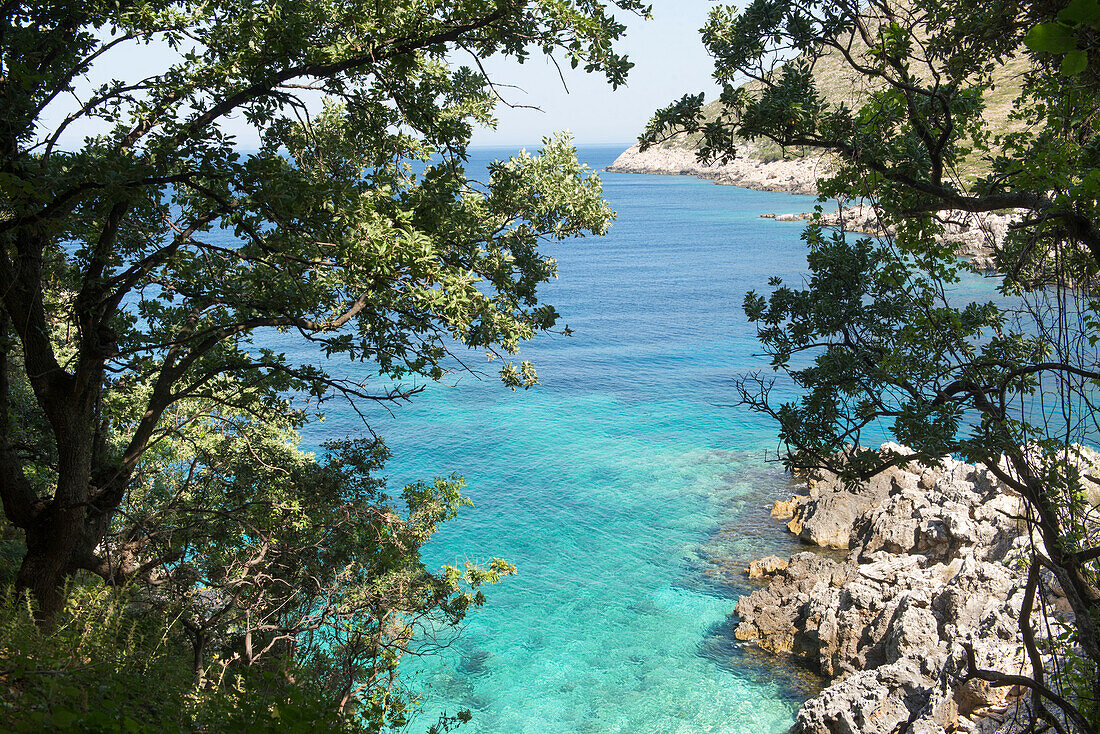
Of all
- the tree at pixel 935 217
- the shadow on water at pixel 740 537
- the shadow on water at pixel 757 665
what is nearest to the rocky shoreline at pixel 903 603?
the shadow on water at pixel 757 665

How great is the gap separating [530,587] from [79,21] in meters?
19.9

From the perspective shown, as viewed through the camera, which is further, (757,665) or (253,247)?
(757,665)

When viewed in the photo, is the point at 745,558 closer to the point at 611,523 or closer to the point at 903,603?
the point at 611,523

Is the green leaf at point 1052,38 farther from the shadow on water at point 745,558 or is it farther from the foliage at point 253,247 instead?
the shadow on water at point 745,558

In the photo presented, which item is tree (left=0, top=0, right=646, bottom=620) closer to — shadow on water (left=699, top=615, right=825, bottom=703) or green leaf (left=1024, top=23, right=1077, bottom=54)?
green leaf (left=1024, top=23, right=1077, bottom=54)

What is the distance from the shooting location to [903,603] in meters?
16.2

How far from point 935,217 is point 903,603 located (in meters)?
11.4

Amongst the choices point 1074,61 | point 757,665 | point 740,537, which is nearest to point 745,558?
point 740,537

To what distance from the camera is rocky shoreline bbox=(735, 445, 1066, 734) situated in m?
12.2

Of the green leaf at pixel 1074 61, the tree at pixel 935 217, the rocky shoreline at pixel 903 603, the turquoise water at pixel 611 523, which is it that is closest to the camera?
the green leaf at pixel 1074 61

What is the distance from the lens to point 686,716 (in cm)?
1700

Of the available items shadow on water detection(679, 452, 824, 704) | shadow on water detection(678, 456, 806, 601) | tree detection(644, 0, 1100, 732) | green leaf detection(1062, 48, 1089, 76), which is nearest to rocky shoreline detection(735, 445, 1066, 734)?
shadow on water detection(679, 452, 824, 704)

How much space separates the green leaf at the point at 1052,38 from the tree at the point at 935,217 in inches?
203

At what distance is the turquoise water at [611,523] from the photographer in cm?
1808
